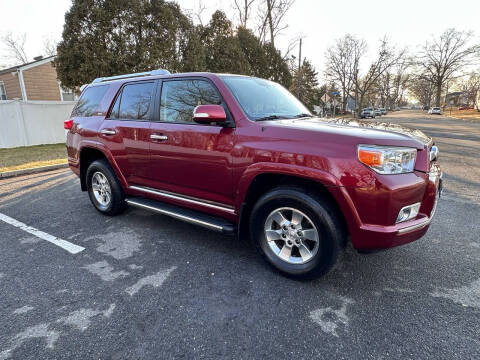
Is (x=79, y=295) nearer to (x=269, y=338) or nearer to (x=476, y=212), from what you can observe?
(x=269, y=338)

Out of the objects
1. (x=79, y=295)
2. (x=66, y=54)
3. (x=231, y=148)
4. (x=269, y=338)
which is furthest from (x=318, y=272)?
(x=66, y=54)

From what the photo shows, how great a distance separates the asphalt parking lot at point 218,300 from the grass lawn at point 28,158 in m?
4.94

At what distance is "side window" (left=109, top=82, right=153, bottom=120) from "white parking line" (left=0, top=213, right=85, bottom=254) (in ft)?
5.57

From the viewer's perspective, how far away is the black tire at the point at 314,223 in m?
2.47

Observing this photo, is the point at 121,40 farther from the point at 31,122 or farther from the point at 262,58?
the point at 262,58

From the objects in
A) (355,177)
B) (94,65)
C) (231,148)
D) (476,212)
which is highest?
(94,65)

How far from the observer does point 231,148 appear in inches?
113

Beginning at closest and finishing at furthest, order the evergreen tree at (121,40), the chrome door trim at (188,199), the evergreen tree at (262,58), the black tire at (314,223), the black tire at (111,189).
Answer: the black tire at (314,223), the chrome door trim at (188,199), the black tire at (111,189), the evergreen tree at (121,40), the evergreen tree at (262,58)

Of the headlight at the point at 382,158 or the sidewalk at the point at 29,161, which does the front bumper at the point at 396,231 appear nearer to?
the headlight at the point at 382,158

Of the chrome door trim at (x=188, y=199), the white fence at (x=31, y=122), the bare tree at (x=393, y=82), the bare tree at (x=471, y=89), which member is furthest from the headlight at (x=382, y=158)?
the bare tree at (x=471, y=89)

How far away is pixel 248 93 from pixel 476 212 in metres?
3.89

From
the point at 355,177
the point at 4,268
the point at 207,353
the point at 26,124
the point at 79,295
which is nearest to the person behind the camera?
A: the point at 207,353

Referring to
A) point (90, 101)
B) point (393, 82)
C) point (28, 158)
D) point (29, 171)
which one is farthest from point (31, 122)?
point (393, 82)

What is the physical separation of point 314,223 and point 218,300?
1034 millimetres
